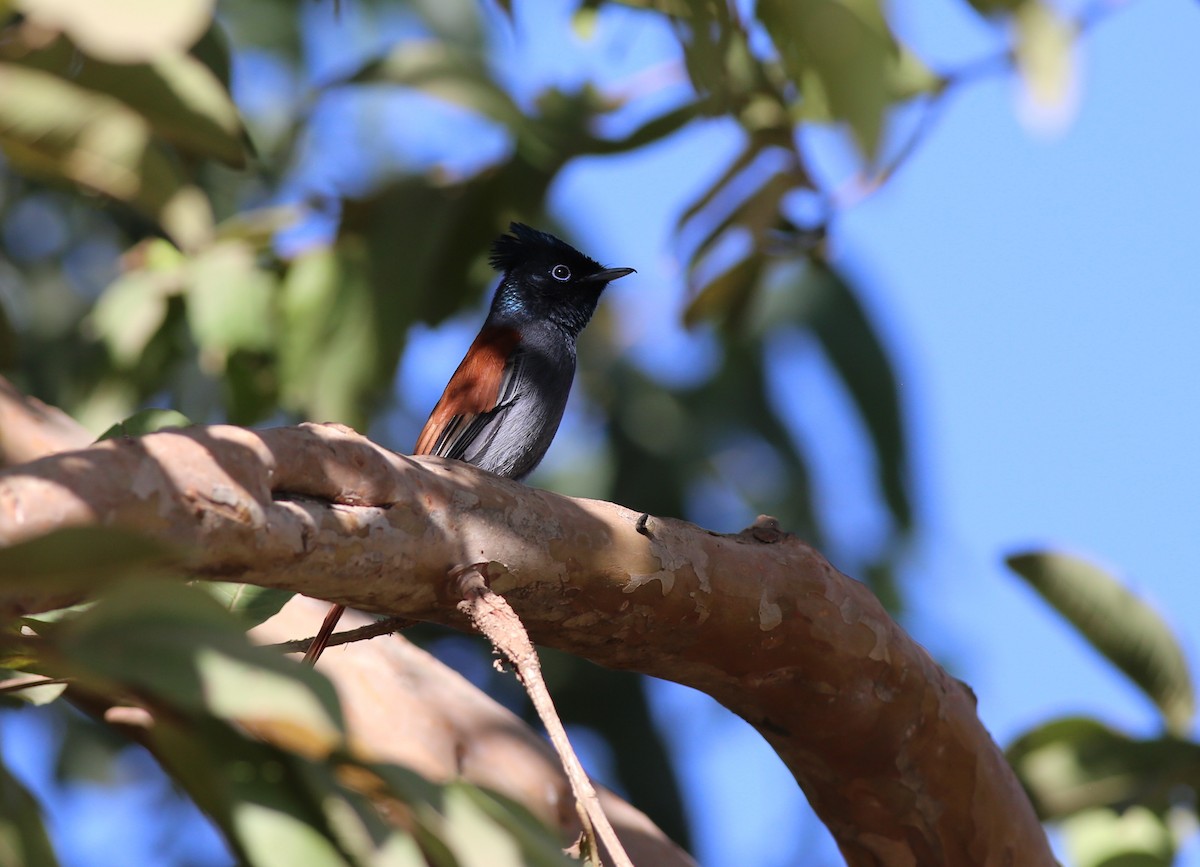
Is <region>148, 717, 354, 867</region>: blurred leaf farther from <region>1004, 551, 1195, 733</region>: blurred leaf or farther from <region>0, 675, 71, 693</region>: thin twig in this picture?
<region>1004, 551, 1195, 733</region>: blurred leaf

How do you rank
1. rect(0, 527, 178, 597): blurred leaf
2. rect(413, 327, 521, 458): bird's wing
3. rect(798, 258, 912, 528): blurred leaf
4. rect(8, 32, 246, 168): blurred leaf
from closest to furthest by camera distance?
rect(0, 527, 178, 597): blurred leaf, rect(8, 32, 246, 168): blurred leaf, rect(413, 327, 521, 458): bird's wing, rect(798, 258, 912, 528): blurred leaf

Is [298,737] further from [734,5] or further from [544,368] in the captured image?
[544,368]

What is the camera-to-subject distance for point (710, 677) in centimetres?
254

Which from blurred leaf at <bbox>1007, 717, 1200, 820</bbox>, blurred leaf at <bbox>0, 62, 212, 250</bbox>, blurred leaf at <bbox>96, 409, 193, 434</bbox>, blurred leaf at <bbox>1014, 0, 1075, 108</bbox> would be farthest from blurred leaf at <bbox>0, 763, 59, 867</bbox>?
blurred leaf at <bbox>1007, 717, 1200, 820</bbox>

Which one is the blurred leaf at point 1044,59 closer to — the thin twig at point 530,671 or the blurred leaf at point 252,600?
the thin twig at point 530,671

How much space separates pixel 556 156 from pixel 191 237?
145 centimetres

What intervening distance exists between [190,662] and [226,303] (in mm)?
2804

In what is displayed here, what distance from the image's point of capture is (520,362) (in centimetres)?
421

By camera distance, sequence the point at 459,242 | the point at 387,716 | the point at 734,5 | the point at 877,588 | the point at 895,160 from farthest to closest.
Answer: the point at 877,588 → the point at 459,242 → the point at 895,160 → the point at 387,716 → the point at 734,5

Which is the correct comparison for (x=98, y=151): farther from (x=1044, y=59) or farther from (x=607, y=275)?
(x=607, y=275)

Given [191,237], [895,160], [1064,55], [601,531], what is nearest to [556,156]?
[895,160]

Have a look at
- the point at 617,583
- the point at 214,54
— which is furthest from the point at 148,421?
the point at 214,54

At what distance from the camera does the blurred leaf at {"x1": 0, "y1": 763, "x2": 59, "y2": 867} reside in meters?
1.25

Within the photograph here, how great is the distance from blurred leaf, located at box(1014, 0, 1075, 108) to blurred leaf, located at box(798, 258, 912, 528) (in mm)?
2069
